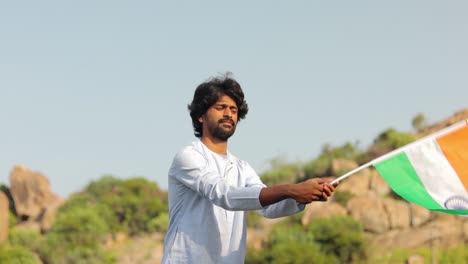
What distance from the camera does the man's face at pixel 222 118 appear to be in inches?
172

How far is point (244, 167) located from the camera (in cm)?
454

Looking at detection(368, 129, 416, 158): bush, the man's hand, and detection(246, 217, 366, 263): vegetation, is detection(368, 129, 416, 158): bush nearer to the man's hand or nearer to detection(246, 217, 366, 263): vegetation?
detection(246, 217, 366, 263): vegetation

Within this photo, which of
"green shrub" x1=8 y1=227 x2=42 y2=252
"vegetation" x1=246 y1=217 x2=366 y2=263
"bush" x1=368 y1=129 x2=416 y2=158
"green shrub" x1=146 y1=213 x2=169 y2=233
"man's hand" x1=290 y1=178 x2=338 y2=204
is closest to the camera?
"man's hand" x1=290 y1=178 x2=338 y2=204

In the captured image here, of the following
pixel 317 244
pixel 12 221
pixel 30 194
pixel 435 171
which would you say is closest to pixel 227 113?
pixel 435 171

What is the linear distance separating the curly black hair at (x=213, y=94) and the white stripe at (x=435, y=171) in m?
0.96

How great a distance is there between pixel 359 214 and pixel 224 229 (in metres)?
29.0

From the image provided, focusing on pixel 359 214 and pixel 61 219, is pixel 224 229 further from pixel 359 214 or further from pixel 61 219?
pixel 61 219

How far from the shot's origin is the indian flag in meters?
4.57

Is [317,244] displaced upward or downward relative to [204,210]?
downward

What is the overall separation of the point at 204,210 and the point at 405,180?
1168 mm

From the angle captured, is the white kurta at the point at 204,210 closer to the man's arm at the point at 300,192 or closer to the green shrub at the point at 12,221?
the man's arm at the point at 300,192

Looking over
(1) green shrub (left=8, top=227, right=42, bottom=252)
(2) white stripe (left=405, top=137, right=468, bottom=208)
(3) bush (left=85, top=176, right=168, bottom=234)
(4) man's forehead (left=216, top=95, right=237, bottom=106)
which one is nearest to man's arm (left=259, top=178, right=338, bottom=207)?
(4) man's forehead (left=216, top=95, right=237, bottom=106)

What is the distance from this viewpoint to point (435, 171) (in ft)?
15.1

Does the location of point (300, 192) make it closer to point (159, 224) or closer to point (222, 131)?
point (222, 131)
